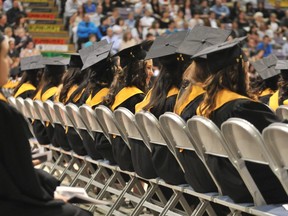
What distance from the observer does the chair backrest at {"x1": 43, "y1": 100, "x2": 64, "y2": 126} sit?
8.21 metres

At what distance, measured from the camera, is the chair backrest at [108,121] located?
6435mm

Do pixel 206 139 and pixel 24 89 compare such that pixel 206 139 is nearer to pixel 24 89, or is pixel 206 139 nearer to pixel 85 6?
pixel 24 89

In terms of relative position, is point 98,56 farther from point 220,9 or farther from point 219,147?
point 220,9

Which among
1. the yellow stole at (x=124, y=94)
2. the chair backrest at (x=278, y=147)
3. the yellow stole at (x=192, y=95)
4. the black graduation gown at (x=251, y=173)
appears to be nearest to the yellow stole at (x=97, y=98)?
the yellow stole at (x=124, y=94)

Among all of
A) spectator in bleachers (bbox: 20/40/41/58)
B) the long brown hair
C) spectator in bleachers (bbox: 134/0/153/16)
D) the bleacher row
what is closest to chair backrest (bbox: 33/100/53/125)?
the bleacher row

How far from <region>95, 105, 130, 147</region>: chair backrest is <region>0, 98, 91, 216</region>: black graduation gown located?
108 inches

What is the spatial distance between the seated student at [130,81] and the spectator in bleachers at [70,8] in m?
15.4

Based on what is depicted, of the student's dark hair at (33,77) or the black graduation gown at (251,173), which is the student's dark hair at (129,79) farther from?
the student's dark hair at (33,77)

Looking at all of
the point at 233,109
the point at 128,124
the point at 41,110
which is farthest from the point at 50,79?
the point at 233,109

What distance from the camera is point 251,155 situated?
450cm

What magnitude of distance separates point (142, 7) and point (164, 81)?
16515 mm

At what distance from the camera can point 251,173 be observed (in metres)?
4.84

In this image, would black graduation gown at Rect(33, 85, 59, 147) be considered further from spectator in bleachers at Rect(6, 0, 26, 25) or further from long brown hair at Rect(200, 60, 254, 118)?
spectator in bleachers at Rect(6, 0, 26, 25)

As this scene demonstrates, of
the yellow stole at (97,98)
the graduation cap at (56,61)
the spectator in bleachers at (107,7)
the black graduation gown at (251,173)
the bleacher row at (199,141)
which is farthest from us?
the spectator in bleachers at (107,7)
